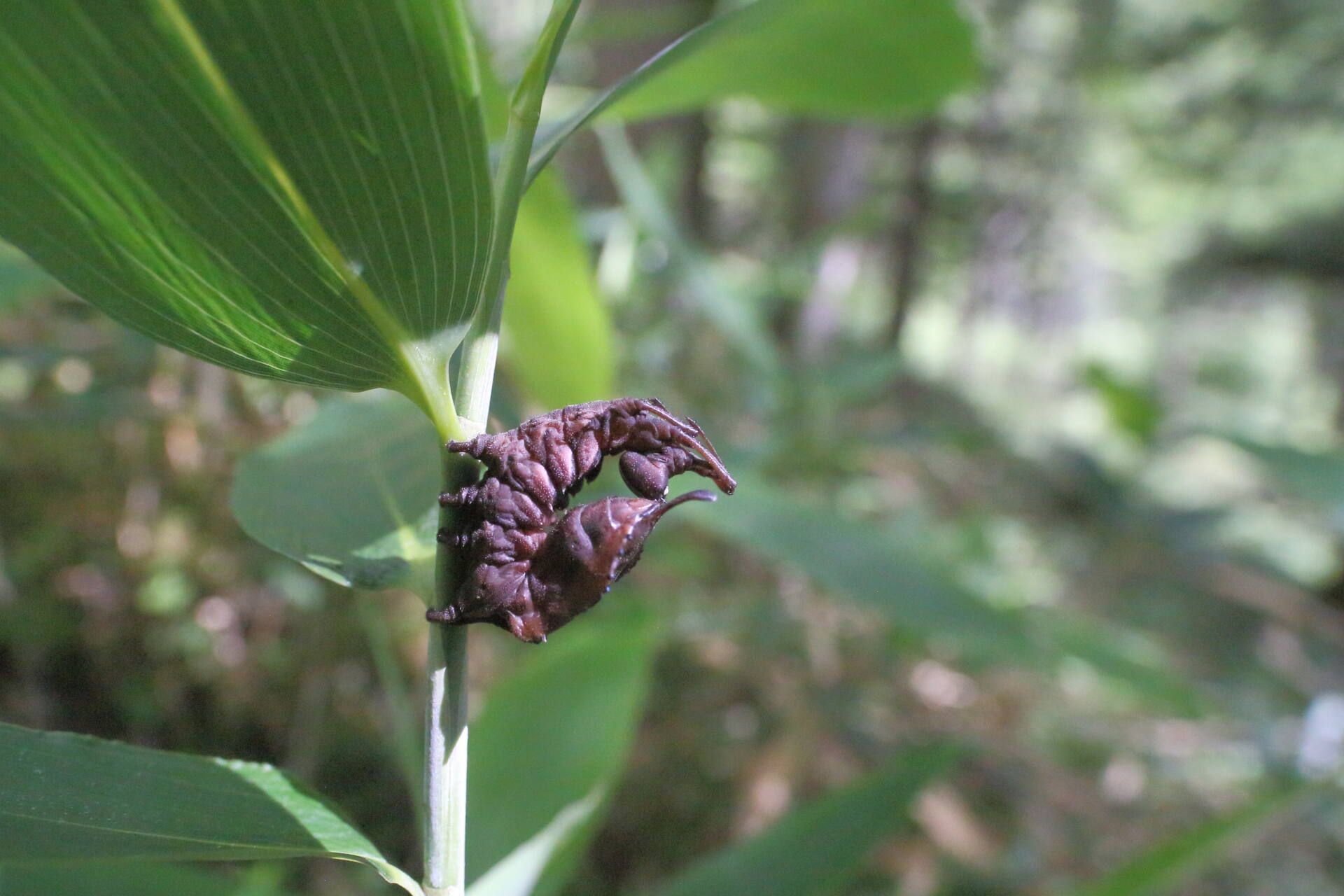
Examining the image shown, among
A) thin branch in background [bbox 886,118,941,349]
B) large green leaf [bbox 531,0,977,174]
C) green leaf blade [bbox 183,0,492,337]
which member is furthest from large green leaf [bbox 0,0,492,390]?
thin branch in background [bbox 886,118,941,349]

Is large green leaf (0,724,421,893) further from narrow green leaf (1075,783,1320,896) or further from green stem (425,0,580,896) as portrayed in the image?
narrow green leaf (1075,783,1320,896)

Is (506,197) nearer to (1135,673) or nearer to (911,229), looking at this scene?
(1135,673)

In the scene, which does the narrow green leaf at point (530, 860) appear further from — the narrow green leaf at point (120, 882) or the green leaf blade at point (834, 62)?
the green leaf blade at point (834, 62)

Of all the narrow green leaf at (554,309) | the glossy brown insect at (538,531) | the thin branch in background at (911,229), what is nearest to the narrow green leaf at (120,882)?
the glossy brown insect at (538,531)

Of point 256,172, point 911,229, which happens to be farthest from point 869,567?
point 911,229

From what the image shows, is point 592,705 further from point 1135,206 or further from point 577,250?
point 1135,206

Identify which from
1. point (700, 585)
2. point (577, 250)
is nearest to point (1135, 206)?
point (700, 585)

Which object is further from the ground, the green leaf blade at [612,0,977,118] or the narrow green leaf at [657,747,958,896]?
the green leaf blade at [612,0,977,118]
